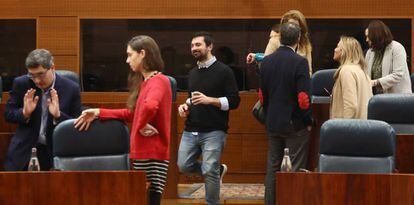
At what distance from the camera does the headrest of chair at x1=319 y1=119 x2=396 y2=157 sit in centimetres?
416

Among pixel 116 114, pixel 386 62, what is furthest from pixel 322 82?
pixel 116 114

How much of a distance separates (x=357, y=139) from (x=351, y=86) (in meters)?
0.99

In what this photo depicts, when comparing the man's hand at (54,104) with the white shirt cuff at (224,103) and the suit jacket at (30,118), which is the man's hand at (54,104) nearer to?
the suit jacket at (30,118)

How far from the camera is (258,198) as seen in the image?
611 centimetres

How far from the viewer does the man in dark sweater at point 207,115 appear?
5188mm

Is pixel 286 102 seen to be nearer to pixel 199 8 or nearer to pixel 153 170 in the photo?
pixel 153 170

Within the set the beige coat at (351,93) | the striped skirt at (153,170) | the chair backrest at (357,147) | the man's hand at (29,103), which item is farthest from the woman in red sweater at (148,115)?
the beige coat at (351,93)

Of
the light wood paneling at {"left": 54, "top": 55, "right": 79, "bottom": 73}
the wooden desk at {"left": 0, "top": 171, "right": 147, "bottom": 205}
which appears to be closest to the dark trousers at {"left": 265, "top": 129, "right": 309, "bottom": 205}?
the wooden desk at {"left": 0, "top": 171, "right": 147, "bottom": 205}

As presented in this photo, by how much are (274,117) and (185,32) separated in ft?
9.06

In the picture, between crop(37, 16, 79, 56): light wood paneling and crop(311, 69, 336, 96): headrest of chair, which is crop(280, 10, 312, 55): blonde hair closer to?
crop(311, 69, 336, 96): headrest of chair

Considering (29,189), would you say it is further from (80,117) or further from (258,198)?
(258,198)

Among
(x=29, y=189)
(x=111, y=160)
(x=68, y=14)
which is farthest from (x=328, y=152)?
(x=68, y=14)

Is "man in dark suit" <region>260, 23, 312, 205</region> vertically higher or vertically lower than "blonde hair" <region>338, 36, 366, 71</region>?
lower

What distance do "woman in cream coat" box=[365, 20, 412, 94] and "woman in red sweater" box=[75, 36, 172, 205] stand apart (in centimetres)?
222
